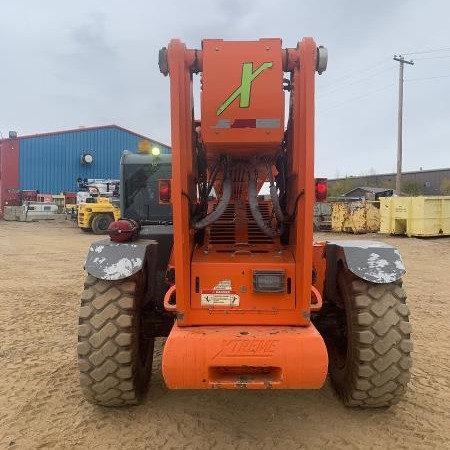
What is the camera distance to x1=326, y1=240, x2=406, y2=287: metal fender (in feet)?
10.8

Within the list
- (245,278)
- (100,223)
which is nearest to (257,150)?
(245,278)

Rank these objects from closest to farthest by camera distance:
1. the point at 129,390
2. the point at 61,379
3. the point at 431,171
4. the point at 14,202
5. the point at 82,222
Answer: the point at 129,390
the point at 61,379
the point at 82,222
the point at 14,202
the point at 431,171

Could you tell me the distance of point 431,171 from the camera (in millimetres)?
A: 48562

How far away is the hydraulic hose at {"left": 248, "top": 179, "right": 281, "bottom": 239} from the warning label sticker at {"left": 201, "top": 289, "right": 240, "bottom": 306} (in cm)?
61

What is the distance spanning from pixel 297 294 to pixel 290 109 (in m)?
1.36

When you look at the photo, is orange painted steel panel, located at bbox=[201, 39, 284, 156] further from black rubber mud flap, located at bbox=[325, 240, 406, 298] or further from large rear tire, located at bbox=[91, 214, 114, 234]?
large rear tire, located at bbox=[91, 214, 114, 234]

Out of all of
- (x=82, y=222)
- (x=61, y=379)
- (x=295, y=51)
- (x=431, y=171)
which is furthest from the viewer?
(x=431, y=171)

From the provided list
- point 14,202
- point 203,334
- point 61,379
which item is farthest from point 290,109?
point 14,202

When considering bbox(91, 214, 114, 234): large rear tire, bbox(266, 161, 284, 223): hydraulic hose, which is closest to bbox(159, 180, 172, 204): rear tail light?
bbox(266, 161, 284, 223): hydraulic hose

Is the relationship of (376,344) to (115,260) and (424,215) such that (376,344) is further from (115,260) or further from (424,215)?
(424,215)

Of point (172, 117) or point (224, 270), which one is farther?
point (224, 270)

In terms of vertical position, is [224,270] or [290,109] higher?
[290,109]

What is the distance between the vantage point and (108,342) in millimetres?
3242

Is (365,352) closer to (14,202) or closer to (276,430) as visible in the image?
(276,430)
